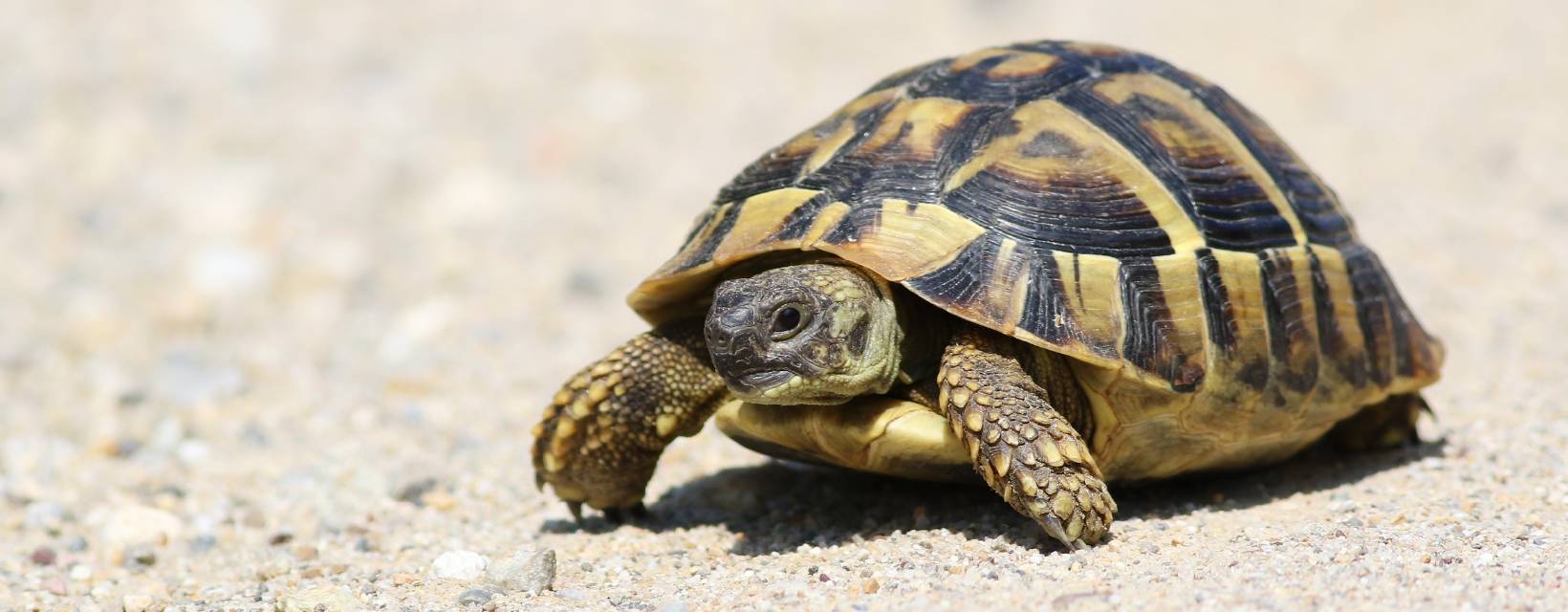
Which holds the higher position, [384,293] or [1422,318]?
[384,293]

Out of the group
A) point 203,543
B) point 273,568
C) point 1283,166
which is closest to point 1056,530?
point 1283,166

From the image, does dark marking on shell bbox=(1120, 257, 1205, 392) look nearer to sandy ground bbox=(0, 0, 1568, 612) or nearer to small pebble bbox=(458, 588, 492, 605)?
sandy ground bbox=(0, 0, 1568, 612)

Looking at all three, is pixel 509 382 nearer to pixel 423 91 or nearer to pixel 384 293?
pixel 384 293

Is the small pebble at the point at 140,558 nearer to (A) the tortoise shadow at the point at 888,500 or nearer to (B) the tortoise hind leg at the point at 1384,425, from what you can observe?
(A) the tortoise shadow at the point at 888,500

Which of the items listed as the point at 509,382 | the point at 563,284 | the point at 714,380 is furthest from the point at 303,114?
the point at 714,380

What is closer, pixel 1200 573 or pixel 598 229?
pixel 1200 573

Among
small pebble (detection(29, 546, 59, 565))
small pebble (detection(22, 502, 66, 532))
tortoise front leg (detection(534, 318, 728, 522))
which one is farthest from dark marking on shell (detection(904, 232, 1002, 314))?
small pebble (detection(22, 502, 66, 532))

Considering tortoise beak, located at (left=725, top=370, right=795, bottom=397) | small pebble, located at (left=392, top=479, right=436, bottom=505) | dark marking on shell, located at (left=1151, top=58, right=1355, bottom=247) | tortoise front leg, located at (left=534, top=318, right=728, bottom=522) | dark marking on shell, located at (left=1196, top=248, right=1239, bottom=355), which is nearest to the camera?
tortoise beak, located at (left=725, top=370, right=795, bottom=397)
